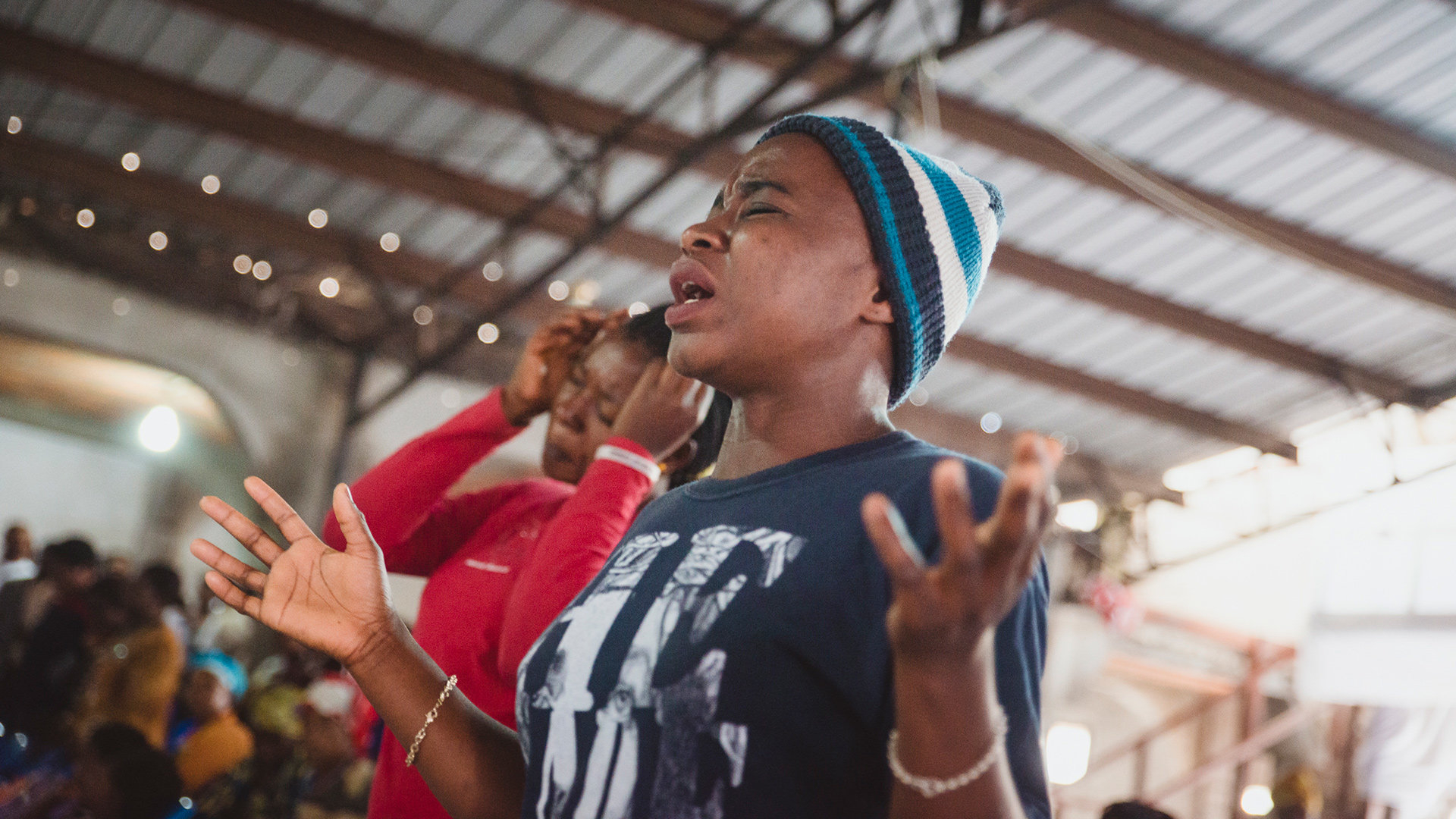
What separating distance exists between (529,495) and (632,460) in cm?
50

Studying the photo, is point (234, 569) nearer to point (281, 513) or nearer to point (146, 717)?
point (281, 513)

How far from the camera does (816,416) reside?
121 cm

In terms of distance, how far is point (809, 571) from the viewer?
986 mm

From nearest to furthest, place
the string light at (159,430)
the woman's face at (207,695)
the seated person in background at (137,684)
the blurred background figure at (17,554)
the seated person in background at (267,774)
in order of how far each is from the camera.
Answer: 1. the seated person in background at (267,774)
2. the woman's face at (207,695)
3. the seated person in background at (137,684)
4. the blurred background figure at (17,554)
5. the string light at (159,430)

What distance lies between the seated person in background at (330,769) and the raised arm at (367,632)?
3213mm

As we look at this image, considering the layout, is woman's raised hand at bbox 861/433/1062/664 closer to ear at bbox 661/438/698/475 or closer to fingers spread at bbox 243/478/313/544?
fingers spread at bbox 243/478/313/544

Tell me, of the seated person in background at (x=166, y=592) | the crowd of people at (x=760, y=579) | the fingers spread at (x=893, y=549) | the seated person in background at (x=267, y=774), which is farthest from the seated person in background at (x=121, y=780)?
the fingers spread at (x=893, y=549)

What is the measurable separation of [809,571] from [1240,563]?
46.7ft

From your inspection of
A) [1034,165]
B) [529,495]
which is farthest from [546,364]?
[1034,165]

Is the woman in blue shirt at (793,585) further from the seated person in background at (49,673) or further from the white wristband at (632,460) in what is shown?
the seated person in background at (49,673)

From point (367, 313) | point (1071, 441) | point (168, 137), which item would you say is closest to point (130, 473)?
point (367, 313)

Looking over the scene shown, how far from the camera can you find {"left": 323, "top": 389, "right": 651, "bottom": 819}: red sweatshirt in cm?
161

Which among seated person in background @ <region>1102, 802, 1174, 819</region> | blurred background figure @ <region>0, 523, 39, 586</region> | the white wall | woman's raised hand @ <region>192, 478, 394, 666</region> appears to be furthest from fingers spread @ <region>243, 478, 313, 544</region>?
the white wall

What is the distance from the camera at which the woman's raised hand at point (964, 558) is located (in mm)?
728
